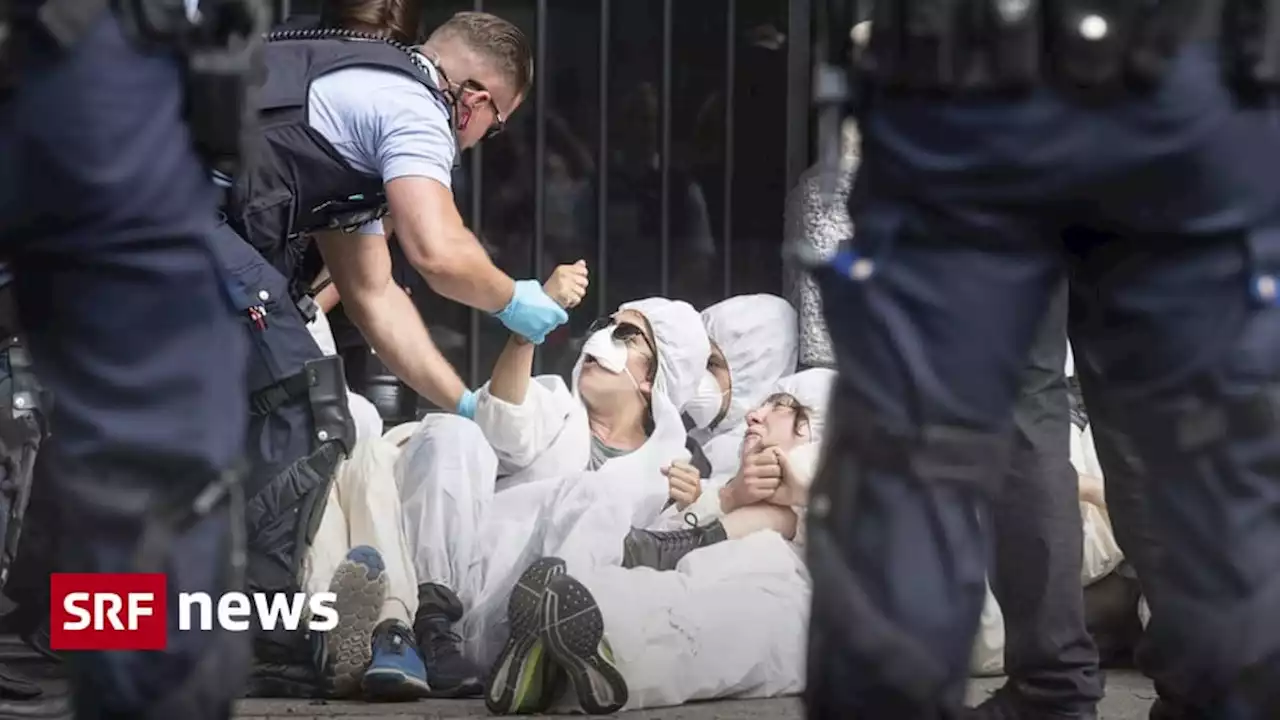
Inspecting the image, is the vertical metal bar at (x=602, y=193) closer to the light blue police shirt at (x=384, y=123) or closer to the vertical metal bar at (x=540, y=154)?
the vertical metal bar at (x=540, y=154)

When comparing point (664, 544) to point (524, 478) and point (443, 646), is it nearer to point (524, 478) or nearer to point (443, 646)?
point (524, 478)

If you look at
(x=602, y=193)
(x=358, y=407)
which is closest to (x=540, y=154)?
(x=602, y=193)

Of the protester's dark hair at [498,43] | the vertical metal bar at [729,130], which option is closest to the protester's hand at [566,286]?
the protester's dark hair at [498,43]

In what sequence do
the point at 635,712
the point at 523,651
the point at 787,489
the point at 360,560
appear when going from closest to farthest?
the point at 523,651 → the point at 635,712 → the point at 360,560 → the point at 787,489

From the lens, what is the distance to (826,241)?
5.33m

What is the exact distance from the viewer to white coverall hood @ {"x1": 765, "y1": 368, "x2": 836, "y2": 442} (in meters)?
4.35

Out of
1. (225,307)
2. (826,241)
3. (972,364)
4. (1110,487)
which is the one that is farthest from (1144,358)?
(826,241)

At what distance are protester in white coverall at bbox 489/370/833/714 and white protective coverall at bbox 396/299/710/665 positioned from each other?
0.54 feet

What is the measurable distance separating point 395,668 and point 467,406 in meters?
0.71

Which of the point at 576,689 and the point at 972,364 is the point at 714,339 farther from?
the point at 972,364

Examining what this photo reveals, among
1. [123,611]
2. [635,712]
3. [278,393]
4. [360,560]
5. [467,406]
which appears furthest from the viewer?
[467,406]

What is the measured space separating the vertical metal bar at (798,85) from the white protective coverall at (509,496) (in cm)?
180

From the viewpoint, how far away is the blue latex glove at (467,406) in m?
4.38

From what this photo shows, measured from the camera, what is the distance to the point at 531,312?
3924mm
